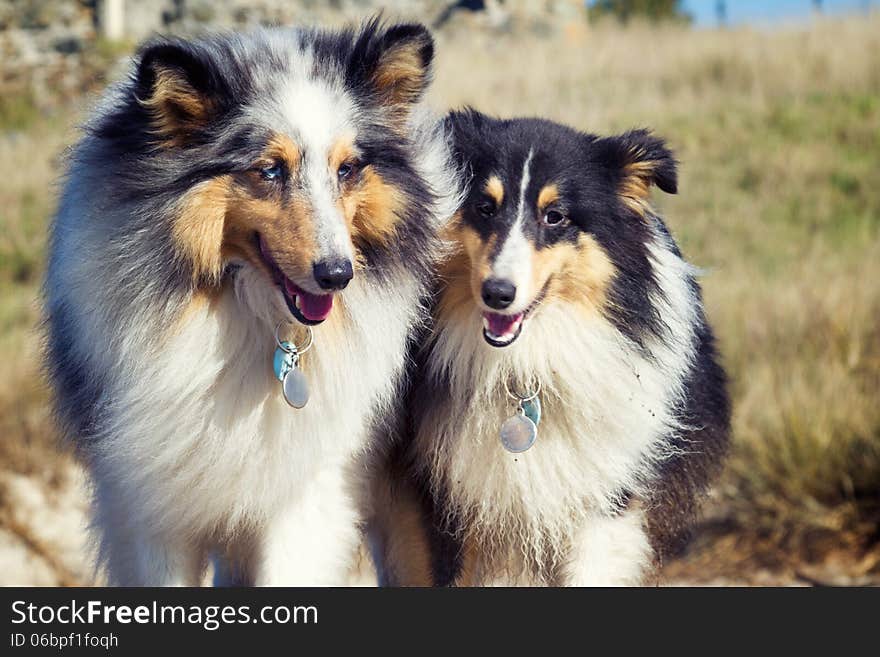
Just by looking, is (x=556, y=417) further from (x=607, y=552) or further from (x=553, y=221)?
(x=553, y=221)

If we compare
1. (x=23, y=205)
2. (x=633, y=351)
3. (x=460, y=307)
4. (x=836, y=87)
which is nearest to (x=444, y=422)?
(x=460, y=307)

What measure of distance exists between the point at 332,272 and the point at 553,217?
896 mm

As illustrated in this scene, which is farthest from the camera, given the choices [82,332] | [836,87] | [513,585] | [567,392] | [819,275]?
[836,87]

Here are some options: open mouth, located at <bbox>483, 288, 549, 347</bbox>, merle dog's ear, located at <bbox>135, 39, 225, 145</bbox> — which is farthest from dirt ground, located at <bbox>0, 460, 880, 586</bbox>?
merle dog's ear, located at <bbox>135, 39, 225, 145</bbox>

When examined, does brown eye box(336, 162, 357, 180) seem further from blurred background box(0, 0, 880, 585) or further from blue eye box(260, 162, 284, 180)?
blurred background box(0, 0, 880, 585)

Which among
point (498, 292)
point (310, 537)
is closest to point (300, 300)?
point (498, 292)

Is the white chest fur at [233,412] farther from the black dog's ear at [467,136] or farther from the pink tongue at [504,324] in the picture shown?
the black dog's ear at [467,136]

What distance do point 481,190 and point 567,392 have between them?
0.75 m

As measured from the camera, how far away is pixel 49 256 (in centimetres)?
394

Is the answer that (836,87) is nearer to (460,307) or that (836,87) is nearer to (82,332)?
(460,307)

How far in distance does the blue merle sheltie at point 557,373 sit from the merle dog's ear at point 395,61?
0.34 metres

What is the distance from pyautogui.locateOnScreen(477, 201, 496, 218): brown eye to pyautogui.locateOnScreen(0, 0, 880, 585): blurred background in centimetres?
86

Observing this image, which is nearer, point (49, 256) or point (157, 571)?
point (157, 571)

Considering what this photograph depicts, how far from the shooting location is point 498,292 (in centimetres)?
339
